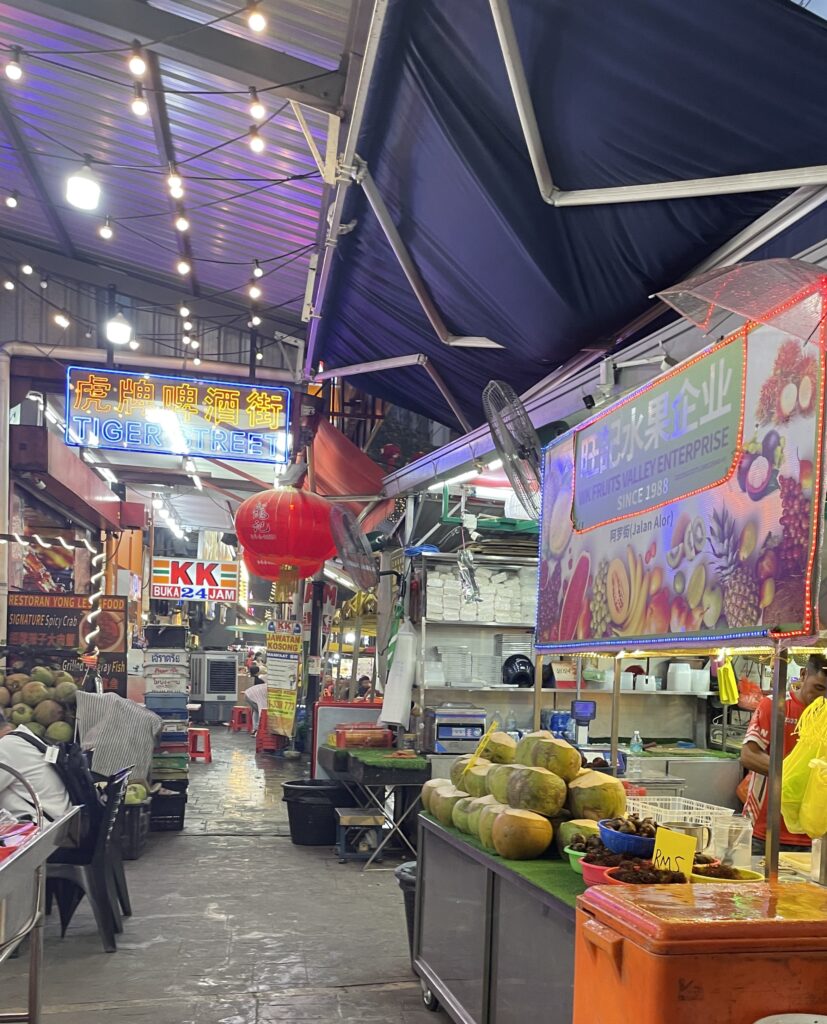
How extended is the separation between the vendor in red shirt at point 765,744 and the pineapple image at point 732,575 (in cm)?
182

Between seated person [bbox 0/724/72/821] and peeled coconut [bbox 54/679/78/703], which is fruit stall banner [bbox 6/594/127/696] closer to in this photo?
peeled coconut [bbox 54/679/78/703]

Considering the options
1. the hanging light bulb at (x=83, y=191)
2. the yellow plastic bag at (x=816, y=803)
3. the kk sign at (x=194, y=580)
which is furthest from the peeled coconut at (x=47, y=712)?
the kk sign at (x=194, y=580)

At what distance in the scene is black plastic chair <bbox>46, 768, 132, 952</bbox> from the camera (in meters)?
5.42

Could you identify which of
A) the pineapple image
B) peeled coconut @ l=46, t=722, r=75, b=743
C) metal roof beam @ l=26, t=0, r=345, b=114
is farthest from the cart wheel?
metal roof beam @ l=26, t=0, r=345, b=114

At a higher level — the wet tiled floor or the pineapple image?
the pineapple image

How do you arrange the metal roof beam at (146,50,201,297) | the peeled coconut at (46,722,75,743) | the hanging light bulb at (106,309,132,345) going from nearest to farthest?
the peeled coconut at (46,722,75,743), the metal roof beam at (146,50,201,297), the hanging light bulb at (106,309,132,345)

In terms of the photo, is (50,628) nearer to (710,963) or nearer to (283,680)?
(710,963)

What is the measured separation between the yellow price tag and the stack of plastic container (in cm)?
704

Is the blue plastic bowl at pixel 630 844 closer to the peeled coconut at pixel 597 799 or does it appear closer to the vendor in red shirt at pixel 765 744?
the peeled coconut at pixel 597 799

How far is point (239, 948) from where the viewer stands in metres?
5.53

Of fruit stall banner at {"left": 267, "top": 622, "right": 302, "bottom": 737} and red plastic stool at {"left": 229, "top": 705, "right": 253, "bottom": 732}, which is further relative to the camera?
red plastic stool at {"left": 229, "top": 705, "right": 253, "bottom": 732}

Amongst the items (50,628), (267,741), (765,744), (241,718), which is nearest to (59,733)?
(50,628)

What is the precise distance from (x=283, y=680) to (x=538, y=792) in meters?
11.6

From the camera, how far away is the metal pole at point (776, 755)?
257cm
